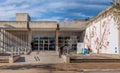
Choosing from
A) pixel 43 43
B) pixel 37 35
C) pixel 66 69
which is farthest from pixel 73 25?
pixel 66 69

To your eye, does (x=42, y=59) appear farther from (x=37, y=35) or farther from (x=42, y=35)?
(x=42, y=35)

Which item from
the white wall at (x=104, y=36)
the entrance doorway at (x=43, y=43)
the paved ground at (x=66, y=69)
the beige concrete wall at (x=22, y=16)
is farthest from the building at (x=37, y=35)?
the paved ground at (x=66, y=69)

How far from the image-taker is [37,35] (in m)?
52.6

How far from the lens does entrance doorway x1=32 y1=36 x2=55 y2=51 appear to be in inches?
2088

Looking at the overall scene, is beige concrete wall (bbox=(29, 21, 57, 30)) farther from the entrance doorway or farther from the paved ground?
the paved ground

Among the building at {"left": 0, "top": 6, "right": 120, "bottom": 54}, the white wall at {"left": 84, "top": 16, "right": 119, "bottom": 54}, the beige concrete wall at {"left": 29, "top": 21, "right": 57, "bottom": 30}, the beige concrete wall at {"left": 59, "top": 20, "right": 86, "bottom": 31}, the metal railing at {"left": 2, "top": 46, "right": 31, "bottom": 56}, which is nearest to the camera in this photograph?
the white wall at {"left": 84, "top": 16, "right": 119, "bottom": 54}

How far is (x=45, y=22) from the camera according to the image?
167 feet

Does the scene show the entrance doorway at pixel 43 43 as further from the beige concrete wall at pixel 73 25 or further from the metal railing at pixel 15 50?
the beige concrete wall at pixel 73 25

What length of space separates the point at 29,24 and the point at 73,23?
8025 millimetres

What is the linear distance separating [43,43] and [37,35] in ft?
6.63

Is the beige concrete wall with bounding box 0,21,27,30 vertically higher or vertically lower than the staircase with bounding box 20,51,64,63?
higher

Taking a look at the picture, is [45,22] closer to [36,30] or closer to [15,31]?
[36,30]

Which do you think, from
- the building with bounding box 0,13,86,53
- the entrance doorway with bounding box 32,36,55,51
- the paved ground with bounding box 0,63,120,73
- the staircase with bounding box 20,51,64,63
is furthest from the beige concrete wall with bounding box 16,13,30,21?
the paved ground with bounding box 0,63,120,73

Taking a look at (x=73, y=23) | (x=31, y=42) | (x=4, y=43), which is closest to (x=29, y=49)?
(x=31, y=42)
